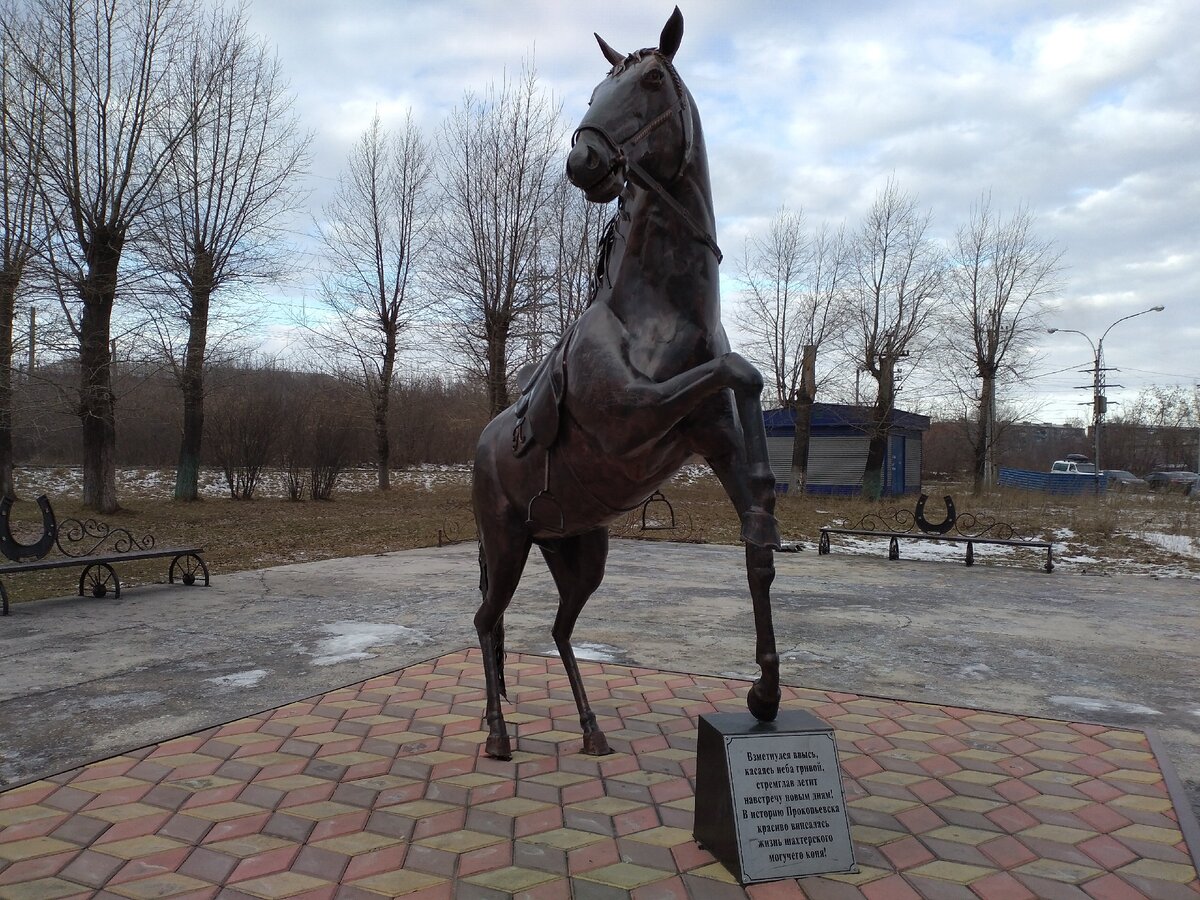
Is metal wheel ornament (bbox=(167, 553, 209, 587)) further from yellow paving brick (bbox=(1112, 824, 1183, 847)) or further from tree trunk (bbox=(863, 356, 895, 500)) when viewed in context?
tree trunk (bbox=(863, 356, 895, 500))

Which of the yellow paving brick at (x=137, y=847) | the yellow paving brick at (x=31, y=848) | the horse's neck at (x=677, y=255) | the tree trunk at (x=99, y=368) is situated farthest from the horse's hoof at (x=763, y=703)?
the tree trunk at (x=99, y=368)

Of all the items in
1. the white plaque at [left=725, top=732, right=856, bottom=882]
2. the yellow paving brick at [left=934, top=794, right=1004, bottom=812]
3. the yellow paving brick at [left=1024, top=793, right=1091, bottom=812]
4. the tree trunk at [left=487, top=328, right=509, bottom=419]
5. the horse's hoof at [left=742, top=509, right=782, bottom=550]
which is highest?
the tree trunk at [left=487, top=328, right=509, bottom=419]

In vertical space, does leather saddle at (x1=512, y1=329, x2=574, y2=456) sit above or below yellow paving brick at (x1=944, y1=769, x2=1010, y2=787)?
above

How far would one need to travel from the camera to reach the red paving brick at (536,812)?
244cm

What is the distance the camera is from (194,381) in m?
18.2

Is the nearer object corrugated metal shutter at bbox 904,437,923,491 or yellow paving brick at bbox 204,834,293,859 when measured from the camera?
yellow paving brick at bbox 204,834,293,859

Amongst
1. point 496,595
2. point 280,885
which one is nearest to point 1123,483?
point 496,595

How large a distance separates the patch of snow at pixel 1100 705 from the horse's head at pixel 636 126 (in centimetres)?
415

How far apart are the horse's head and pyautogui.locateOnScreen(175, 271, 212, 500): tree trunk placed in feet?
56.4

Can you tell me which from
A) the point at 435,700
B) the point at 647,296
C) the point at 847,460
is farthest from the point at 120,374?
the point at 847,460

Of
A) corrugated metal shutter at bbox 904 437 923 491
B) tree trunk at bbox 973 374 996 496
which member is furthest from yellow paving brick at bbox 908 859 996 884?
corrugated metal shutter at bbox 904 437 923 491

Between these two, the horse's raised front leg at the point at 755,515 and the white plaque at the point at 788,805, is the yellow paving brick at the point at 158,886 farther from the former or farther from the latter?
the horse's raised front leg at the point at 755,515

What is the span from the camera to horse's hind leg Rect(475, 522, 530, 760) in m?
3.49

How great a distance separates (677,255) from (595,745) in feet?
7.46
